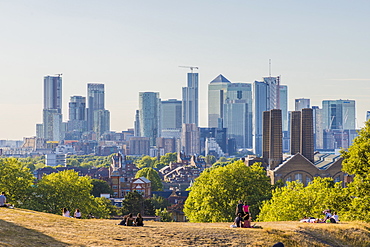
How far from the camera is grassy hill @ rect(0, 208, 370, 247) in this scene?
30812mm

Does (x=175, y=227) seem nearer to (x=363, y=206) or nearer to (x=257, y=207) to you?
(x=363, y=206)

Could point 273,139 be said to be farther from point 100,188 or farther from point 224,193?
point 224,193

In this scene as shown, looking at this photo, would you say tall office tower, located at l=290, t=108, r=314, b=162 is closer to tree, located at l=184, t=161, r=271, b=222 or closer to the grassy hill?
tree, located at l=184, t=161, r=271, b=222

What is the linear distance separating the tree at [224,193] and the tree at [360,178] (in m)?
18.3

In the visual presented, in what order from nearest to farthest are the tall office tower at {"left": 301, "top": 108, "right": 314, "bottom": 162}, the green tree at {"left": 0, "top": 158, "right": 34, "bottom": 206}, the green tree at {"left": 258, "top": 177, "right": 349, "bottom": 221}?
the green tree at {"left": 258, "top": 177, "right": 349, "bottom": 221} < the green tree at {"left": 0, "top": 158, "right": 34, "bottom": 206} < the tall office tower at {"left": 301, "top": 108, "right": 314, "bottom": 162}

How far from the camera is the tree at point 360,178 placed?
44062 millimetres

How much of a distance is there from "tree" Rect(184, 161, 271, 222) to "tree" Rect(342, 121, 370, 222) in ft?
59.9

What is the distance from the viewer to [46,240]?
30188mm

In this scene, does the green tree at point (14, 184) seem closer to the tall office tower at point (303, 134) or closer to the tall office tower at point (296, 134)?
the tall office tower at point (303, 134)

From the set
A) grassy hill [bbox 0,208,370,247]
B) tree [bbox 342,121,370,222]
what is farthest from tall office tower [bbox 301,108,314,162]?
grassy hill [bbox 0,208,370,247]

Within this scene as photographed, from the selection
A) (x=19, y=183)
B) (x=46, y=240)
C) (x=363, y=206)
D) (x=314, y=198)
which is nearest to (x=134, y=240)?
(x=46, y=240)

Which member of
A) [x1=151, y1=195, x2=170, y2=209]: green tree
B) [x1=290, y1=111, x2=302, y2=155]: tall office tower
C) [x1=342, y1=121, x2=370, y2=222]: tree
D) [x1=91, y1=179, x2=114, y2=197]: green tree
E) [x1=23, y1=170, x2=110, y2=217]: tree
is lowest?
[x1=151, y1=195, x2=170, y2=209]: green tree

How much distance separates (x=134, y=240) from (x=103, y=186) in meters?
99.1

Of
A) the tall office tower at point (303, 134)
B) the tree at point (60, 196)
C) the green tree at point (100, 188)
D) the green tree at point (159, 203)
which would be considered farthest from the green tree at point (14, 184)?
the green tree at point (100, 188)
